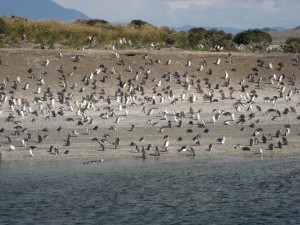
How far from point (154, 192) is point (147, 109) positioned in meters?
12.2

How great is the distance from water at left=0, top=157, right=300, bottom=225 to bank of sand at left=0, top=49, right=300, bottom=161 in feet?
4.20

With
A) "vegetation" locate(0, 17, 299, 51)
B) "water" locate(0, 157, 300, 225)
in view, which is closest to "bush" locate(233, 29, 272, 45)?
"vegetation" locate(0, 17, 299, 51)

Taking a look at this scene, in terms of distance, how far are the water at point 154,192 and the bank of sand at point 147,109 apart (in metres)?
1.28

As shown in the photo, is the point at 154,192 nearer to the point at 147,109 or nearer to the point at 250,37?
the point at 147,109

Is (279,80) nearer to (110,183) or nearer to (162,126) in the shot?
(162,126)

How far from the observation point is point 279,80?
37.1 meters

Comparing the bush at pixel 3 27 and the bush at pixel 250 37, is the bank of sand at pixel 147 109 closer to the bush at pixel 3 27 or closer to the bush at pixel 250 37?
the bush at pixel 3 27

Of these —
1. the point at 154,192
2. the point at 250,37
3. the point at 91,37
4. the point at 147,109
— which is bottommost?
the point at 154,192

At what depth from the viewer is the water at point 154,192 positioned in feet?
55.9

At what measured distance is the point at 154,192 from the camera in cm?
1978

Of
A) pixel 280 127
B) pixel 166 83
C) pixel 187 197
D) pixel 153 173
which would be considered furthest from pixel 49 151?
pixel 166 83

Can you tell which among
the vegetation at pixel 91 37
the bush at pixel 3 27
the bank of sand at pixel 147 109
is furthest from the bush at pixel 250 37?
the bush at pixel 3 27

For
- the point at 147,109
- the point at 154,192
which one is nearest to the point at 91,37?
the point at 147,109

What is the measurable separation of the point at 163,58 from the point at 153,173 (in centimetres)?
1750
